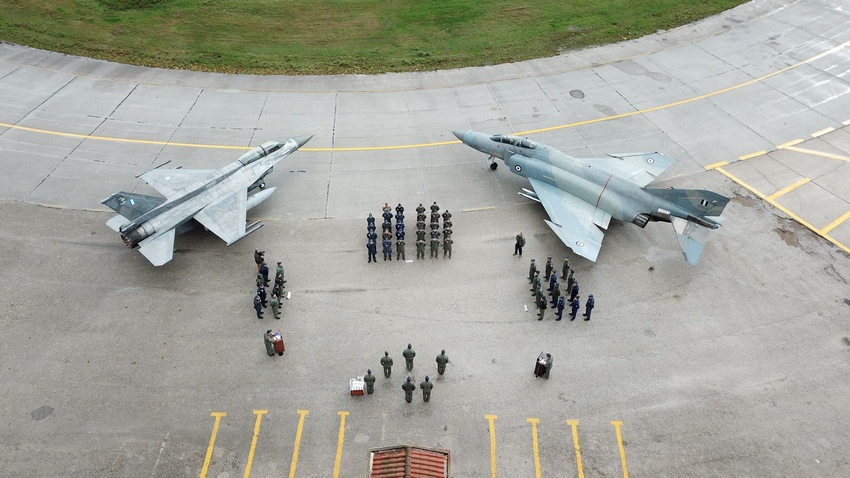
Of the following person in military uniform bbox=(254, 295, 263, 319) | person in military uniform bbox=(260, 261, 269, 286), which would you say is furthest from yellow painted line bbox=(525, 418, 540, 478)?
person in military uniform bbox=(260, 261, 269, 286)

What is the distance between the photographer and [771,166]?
2756 centimetres

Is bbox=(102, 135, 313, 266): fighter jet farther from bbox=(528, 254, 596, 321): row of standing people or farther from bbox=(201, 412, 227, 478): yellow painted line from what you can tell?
bbox=(528, 254, 596, 321): row of standing people

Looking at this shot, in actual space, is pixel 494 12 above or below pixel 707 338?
above

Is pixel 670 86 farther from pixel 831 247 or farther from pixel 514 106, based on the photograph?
pixel 831 247

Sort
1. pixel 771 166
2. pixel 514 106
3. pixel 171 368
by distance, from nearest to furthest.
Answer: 1. pixel 171 368
2. pixel 771 166
3. pixel 514 106

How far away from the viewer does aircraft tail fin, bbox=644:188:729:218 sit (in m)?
21.1

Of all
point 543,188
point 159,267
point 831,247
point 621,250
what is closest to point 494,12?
point 543,188

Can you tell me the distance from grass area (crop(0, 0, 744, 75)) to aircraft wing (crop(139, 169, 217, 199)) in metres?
11.5

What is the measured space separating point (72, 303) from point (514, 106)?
22.3 metres

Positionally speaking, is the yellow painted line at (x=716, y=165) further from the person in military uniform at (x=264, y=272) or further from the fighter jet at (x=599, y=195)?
the person in military uniform at (x=264, y=272)

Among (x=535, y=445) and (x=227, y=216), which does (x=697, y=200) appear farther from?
(x=227, y=216)

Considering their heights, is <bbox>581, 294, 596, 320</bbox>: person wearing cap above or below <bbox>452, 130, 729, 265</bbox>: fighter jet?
below

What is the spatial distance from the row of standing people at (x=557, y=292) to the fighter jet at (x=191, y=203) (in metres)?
10.9

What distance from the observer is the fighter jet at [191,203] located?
21.1 meters
